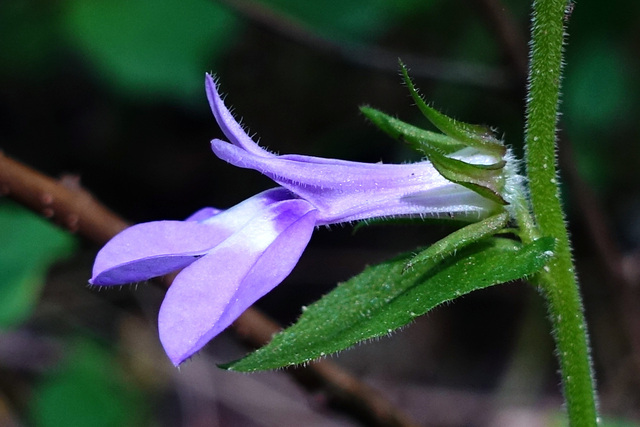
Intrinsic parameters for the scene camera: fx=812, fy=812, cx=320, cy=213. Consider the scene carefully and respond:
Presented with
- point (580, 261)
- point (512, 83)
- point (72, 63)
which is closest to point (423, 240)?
point (580, 261)

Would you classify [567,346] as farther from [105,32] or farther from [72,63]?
[72,63]

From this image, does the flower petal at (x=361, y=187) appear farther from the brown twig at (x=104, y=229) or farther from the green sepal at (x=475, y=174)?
the brown twig at (x=104, y=229)

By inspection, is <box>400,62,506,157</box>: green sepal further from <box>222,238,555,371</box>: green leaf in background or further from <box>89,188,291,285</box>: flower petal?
<box>89,188,291,285</box>: flower petal

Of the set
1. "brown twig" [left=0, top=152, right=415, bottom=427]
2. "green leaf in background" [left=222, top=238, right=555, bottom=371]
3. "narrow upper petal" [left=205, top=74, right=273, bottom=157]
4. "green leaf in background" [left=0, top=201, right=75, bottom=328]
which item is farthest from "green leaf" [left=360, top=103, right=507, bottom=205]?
"green leaf in background" [left=0, top=201, right=75, bottom=328]

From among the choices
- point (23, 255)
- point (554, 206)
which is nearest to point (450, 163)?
point (554, 206)

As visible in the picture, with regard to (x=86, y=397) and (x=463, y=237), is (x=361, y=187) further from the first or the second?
(x=86, y=397)

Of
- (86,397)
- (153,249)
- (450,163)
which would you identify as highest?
(450,163)
